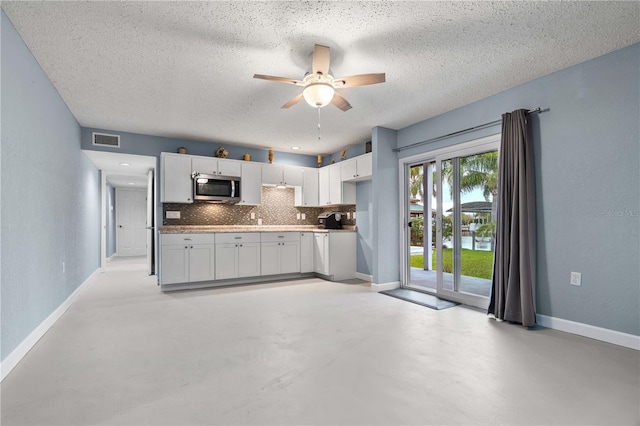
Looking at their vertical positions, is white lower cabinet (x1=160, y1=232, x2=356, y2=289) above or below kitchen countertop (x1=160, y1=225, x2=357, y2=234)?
below

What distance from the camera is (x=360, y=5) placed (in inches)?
83.4

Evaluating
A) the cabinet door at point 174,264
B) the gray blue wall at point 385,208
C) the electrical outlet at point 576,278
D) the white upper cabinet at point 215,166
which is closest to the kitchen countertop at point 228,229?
the cabinet door at point 174,264

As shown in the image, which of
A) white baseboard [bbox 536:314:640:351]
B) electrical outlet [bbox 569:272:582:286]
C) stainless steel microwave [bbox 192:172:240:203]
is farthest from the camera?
stainless steel microwave [bbox 192:172:240:203]

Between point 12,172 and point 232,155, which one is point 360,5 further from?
point 232,155

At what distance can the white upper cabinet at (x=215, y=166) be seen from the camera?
525 centimetres

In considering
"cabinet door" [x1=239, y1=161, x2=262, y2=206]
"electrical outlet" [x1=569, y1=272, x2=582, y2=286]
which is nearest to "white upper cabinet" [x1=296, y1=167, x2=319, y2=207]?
"cabinet door" [x1=239, y1=161, x2=262, y2=206]

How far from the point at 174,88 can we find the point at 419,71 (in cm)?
254

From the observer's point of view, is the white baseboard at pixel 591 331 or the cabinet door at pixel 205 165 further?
the cabinet door at pixel 205 165

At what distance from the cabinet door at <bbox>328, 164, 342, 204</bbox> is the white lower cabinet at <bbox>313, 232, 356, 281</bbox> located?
0.68 meters

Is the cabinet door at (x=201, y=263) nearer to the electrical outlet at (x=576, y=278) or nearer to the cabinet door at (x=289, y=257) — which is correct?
the cabinet door at (x=289, y=257)

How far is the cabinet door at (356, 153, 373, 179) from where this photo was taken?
5.00 m

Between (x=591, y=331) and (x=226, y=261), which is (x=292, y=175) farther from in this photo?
(x=591, y=331)

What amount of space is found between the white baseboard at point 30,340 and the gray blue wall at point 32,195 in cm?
5

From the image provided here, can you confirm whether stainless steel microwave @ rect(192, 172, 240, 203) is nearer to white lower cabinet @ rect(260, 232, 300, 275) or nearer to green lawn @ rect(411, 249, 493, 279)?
white lower cabinet @ rect(260, 232, 300, 275)
